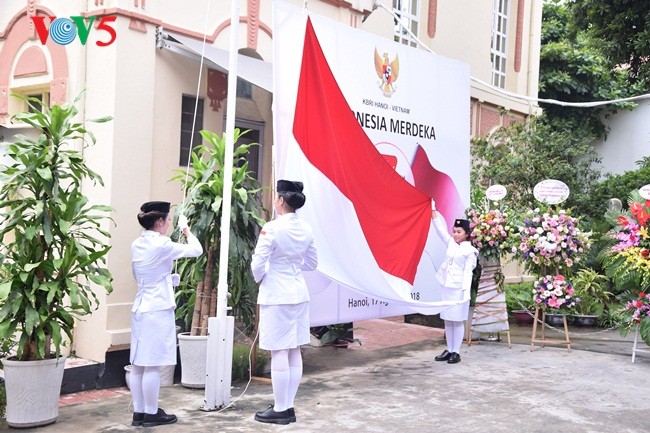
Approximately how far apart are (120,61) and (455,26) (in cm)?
840

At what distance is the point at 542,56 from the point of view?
64.3ft

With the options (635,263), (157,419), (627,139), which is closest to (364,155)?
(157,419)

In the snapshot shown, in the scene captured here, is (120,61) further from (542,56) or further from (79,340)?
(542,56)

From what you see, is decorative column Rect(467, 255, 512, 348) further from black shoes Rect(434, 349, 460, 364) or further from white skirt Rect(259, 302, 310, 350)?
white skirt Rect(259, 302, 310, 350)

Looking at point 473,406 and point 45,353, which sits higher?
point 45,353

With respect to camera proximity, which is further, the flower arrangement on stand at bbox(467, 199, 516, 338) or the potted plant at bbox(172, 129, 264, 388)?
the flower arrangement on stand at bbox(467, 199, 516, 338)

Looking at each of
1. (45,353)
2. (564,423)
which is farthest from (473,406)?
(45,353)

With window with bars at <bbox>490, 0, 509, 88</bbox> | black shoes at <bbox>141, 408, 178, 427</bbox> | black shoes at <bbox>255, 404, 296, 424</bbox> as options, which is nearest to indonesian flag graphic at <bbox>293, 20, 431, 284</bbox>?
black shoes at <bbox>255, 404, 296, 424</bbox>

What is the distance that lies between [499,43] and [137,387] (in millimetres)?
12041

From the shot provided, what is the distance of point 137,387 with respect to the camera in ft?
20.2

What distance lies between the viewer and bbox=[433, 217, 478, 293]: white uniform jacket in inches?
361

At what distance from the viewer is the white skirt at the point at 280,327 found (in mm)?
6293

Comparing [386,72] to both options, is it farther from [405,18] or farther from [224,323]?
[405,18]

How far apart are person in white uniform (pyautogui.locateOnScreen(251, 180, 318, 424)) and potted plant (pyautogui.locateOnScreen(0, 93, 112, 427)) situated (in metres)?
1.26
